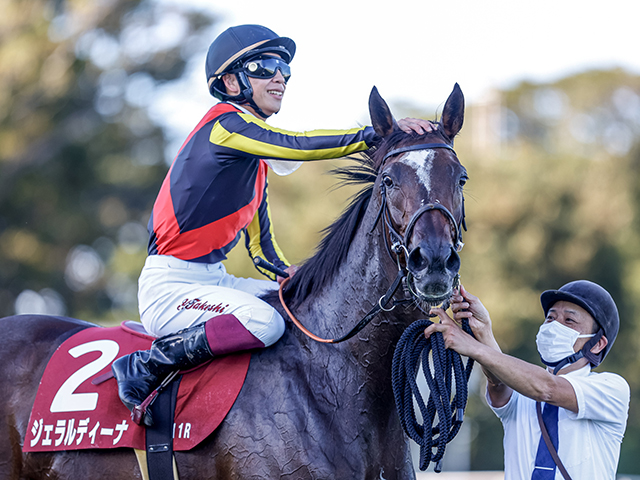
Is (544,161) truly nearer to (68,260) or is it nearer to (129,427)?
(68,260)

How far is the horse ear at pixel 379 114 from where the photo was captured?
3.06 metres

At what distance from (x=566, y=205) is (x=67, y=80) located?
45.6 ft

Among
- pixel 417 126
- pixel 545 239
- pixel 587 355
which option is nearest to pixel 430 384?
pixel 587 355

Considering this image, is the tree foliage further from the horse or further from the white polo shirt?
the horse

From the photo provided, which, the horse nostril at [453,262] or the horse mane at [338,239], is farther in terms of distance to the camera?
the horse mane at [338,239]

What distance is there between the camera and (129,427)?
10.5ft

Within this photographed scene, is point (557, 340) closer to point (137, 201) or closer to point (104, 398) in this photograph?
point (104, 398)

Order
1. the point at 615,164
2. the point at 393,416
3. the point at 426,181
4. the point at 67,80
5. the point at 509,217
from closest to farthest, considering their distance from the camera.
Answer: the point at 426,181
the point at 393,416
the point at 67,80
the point at 509,217
the point at 615,164

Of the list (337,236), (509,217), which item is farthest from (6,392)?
(509,217)

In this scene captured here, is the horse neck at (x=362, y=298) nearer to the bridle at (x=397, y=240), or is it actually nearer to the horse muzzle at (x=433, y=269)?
the bridle at (x=397, y=240)

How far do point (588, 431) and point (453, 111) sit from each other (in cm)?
163

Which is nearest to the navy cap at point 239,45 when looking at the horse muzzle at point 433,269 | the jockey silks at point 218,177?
the jockey silks at point 218,177

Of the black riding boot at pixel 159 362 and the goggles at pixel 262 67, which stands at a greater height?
the goggles at pixel 262 67

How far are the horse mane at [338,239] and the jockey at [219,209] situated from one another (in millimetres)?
235
